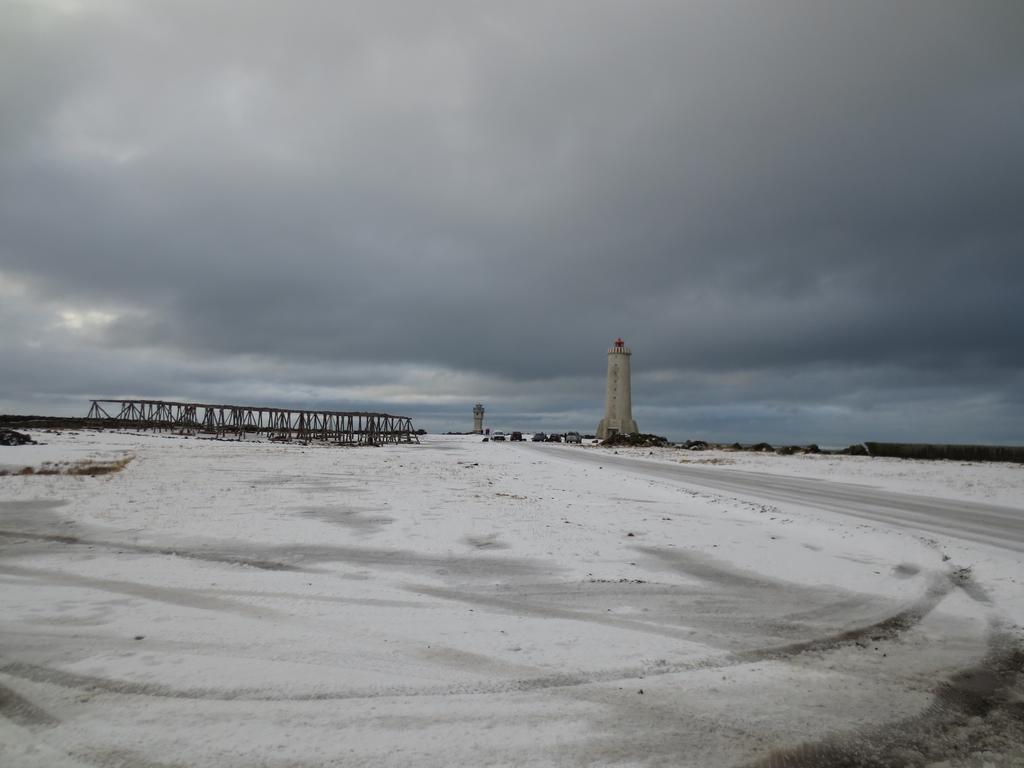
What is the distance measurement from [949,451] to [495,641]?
39758 millimetres

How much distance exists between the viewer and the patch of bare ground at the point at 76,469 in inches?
663

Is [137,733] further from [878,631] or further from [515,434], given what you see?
[515,434]

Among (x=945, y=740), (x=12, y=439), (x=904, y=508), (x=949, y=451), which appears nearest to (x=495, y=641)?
(x=945, y=740)

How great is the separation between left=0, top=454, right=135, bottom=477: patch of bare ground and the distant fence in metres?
42.2

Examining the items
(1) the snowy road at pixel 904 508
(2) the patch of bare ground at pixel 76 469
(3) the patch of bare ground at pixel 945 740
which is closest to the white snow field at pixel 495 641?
(3) the patch of bare ground at pixel 945 740

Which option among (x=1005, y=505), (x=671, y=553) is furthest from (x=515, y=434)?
(x=671, y=553)

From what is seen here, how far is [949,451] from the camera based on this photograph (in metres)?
34.0

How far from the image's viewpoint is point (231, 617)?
5.28m

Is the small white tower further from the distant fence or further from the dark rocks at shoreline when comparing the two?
the dark rocks at shoreline

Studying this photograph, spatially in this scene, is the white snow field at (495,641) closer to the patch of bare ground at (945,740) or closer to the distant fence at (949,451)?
the patch of bare ground at (945,740)

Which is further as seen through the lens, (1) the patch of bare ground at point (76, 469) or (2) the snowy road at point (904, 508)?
(1) the patch of bare ground at point (76, 469)

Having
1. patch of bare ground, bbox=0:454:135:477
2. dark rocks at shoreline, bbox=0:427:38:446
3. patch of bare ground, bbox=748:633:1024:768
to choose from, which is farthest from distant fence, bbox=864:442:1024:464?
dark rocks at shoreline, bbox=0:427:38:446

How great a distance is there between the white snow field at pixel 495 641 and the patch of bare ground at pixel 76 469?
6739 mm

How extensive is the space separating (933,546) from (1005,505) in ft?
33.5
